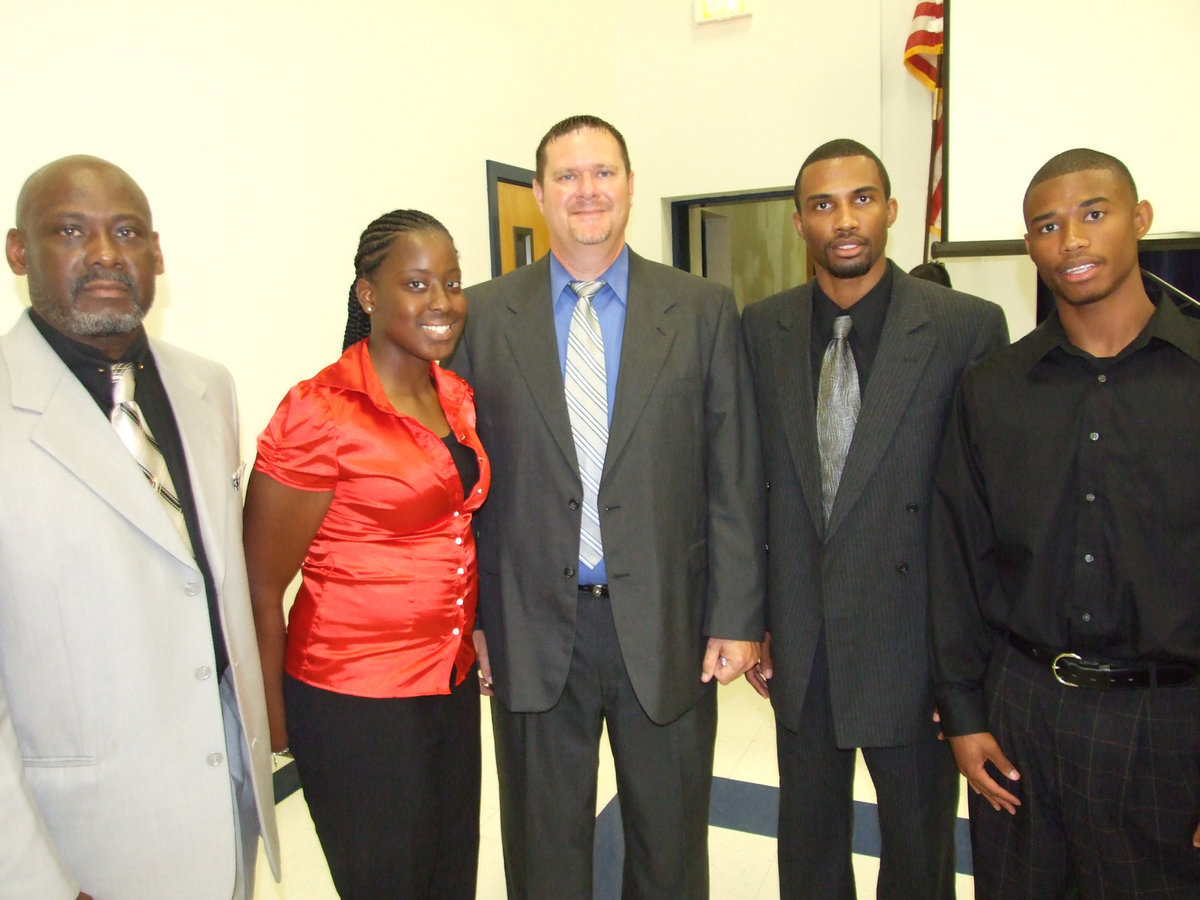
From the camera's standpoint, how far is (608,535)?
5.75 feet

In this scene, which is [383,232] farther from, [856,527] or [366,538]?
[856,527]

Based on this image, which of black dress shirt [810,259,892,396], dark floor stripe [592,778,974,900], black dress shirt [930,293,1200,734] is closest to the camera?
black dress shirt [930,293,1200,734]

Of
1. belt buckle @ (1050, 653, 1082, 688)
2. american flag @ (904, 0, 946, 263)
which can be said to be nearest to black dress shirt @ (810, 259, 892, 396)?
belt buckle @ (1050, 653, 1082, 688)

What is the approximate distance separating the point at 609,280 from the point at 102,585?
1131mm

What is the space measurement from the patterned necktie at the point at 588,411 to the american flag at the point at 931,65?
10.8ft

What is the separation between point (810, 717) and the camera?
1.91 metres

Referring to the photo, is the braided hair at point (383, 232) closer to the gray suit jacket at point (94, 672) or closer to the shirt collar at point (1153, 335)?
the gray suit jacket at point (94, 672)

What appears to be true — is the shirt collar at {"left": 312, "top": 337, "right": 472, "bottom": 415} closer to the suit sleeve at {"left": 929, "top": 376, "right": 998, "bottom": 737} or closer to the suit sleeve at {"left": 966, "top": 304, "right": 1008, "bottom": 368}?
the suit sleeve at {"left": 929, "top": 376, "right": 998, "bottom": 737}

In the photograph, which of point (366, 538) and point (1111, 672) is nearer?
point (1111, 672)

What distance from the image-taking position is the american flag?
4.54 meters

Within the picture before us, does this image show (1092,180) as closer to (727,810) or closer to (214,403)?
(214,403)

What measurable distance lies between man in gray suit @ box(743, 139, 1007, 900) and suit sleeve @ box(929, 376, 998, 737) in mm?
107

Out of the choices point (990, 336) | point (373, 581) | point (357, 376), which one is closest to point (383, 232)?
point (357, 376)

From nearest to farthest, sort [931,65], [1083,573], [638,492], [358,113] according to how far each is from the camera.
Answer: [1083,573] < [638,492] < [358,113] < [931,65]
